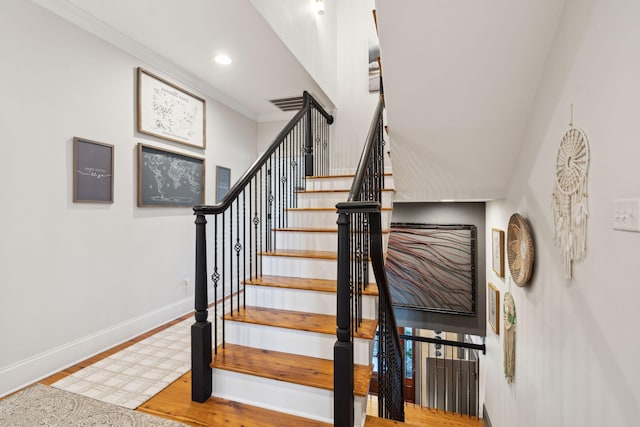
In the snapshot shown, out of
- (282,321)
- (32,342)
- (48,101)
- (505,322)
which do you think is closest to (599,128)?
(282,321)

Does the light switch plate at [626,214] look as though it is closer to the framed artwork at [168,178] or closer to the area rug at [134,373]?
the area rug at [134,373]

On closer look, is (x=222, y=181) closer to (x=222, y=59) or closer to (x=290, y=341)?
(x=222, y=59)

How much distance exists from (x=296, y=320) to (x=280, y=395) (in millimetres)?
442

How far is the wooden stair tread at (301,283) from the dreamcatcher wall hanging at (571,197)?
1080 millimetres

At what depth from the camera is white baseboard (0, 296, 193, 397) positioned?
1908mm

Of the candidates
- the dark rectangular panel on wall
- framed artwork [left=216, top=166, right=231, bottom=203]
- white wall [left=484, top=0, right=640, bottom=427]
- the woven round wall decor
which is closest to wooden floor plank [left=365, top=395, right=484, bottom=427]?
the dark rectangular panel on wall

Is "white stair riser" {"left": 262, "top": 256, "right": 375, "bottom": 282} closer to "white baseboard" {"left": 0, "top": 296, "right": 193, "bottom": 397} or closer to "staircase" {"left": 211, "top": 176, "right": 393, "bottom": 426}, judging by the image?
"staircase" {"left": 211, "top": 176, "right": 393, "bottom": 426}

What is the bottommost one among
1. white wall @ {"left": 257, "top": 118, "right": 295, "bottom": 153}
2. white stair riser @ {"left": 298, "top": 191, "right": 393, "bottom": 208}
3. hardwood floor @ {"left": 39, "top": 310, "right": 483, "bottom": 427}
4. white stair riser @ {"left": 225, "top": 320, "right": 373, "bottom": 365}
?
hardwood floor @ {"left": 39, "top": 310, "right": 483, "bottom": 427}

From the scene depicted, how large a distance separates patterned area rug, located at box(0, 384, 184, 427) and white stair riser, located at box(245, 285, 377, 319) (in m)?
0.87

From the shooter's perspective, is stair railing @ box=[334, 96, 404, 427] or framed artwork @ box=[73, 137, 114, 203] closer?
stair railing @ box=[334, 96, 404, 427]

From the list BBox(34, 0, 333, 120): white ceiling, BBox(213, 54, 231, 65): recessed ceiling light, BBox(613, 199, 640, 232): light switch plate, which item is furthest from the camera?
BBox(213, 54, 231, 65): recessed ceiling light

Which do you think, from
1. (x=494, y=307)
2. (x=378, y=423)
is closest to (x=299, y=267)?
(x=378, y=423)

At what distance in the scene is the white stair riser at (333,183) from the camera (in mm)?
3238

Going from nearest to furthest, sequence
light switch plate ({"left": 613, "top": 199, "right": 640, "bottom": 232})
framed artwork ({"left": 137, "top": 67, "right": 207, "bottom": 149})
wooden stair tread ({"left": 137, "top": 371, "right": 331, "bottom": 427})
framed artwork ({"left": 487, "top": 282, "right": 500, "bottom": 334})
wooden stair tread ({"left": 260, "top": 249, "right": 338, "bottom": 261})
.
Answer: light switch plate ({"left": 613, "top": 199, "right": 640, "bottom": 232}) < wooden stair tread ({"left": 137, "top": 371, "right": 331, "bottom": 427}) < wooden stair tread ({"left": 260, "top": 249, "right": 338, "bottom": 261}) < framed artwork ({"left": 137, "top": 67, "right": 207, "bottom": 149}) < framed artwork ({"left": 487, "top": 282, "right": 500, "bottom": 334})
